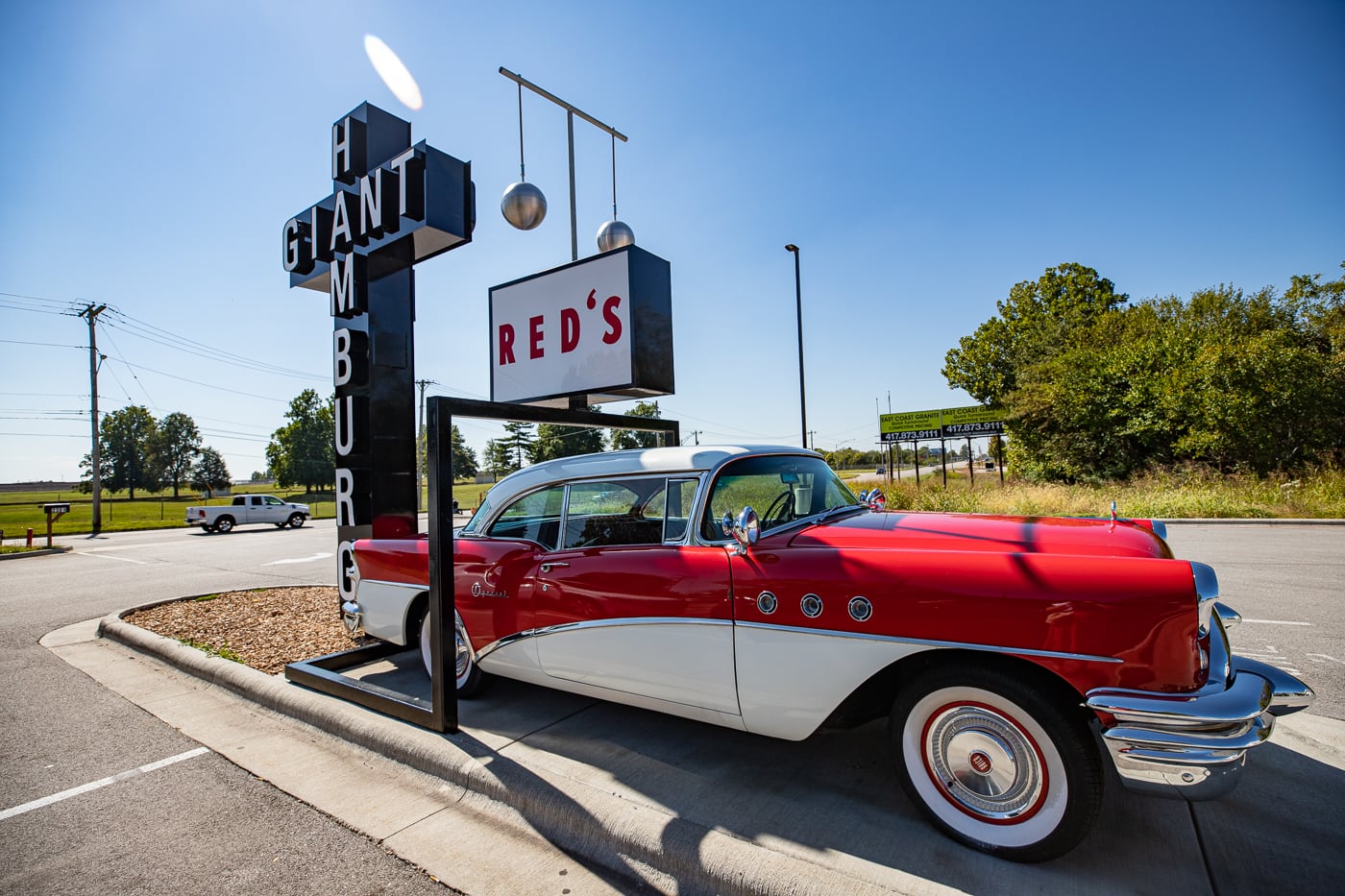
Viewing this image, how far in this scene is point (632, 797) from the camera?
2.74 meters

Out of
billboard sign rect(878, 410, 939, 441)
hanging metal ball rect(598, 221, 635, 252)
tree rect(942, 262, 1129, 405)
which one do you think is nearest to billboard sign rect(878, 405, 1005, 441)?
billboard sign rect(878, 410, 939, 441)

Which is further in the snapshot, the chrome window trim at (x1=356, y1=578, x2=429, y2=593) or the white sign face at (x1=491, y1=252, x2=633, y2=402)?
the white sign face at (x1=491, y1=252, x2=633, y2=402)

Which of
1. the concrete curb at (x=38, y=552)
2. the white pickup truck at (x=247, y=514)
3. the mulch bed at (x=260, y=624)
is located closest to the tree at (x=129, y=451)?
the white pickup truck at (x=247, y=514)

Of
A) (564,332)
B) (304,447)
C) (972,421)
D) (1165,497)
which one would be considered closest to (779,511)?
(564,332)

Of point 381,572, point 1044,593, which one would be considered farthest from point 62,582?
point 1044,593

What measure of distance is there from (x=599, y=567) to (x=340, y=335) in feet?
13.5

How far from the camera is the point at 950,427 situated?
2548 centimetres

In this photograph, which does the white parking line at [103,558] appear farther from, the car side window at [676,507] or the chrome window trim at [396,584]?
the car side window at [676,507]

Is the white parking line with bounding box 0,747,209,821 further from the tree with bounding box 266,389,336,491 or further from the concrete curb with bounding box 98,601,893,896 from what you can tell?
the tree with bounding box 266,389,336,491

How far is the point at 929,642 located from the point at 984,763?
0.49 meters

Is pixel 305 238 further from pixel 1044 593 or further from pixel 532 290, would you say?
pixel 1044 593

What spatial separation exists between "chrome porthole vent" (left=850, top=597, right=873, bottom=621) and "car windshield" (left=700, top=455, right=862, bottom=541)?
65 centimetres

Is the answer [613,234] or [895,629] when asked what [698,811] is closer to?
[895,629]

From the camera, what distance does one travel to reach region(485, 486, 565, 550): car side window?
3.72 metres
